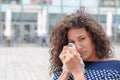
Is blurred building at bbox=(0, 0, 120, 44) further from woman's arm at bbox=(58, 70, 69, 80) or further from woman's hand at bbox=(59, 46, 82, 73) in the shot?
woman's hand at bbox=(59, 46, 82, 73)

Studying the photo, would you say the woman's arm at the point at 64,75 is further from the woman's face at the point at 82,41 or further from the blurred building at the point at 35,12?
the blurred building at the point at 35,12

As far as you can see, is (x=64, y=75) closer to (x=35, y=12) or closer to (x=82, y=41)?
(x=82, y=41)

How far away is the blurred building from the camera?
117ft

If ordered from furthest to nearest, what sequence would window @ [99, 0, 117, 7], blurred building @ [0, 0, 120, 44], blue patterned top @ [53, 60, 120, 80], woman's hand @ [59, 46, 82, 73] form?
window @ [99, 0, 117, 7]
blurred building @ [0, 0, 120, 44]
blue patterned top @ [53, 60, 120, 80]
woman's hand @ [59, 46, 82, 73]

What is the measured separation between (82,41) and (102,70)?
17 cm

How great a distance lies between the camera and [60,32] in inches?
81.5

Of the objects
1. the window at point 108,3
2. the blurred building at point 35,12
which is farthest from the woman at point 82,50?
the window at point 108,3

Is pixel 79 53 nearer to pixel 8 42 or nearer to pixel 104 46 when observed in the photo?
pixel 104 46

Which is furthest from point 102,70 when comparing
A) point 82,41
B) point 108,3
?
point 108,3

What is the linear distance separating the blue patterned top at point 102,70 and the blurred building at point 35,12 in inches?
1285

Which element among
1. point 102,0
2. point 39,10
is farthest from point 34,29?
point 102,0

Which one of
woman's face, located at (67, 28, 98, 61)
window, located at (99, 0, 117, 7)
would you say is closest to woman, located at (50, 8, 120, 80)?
woman's face, located at (67, 28, 98, 61)

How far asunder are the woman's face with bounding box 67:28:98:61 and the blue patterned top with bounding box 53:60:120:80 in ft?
0.16

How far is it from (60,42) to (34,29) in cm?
3408
